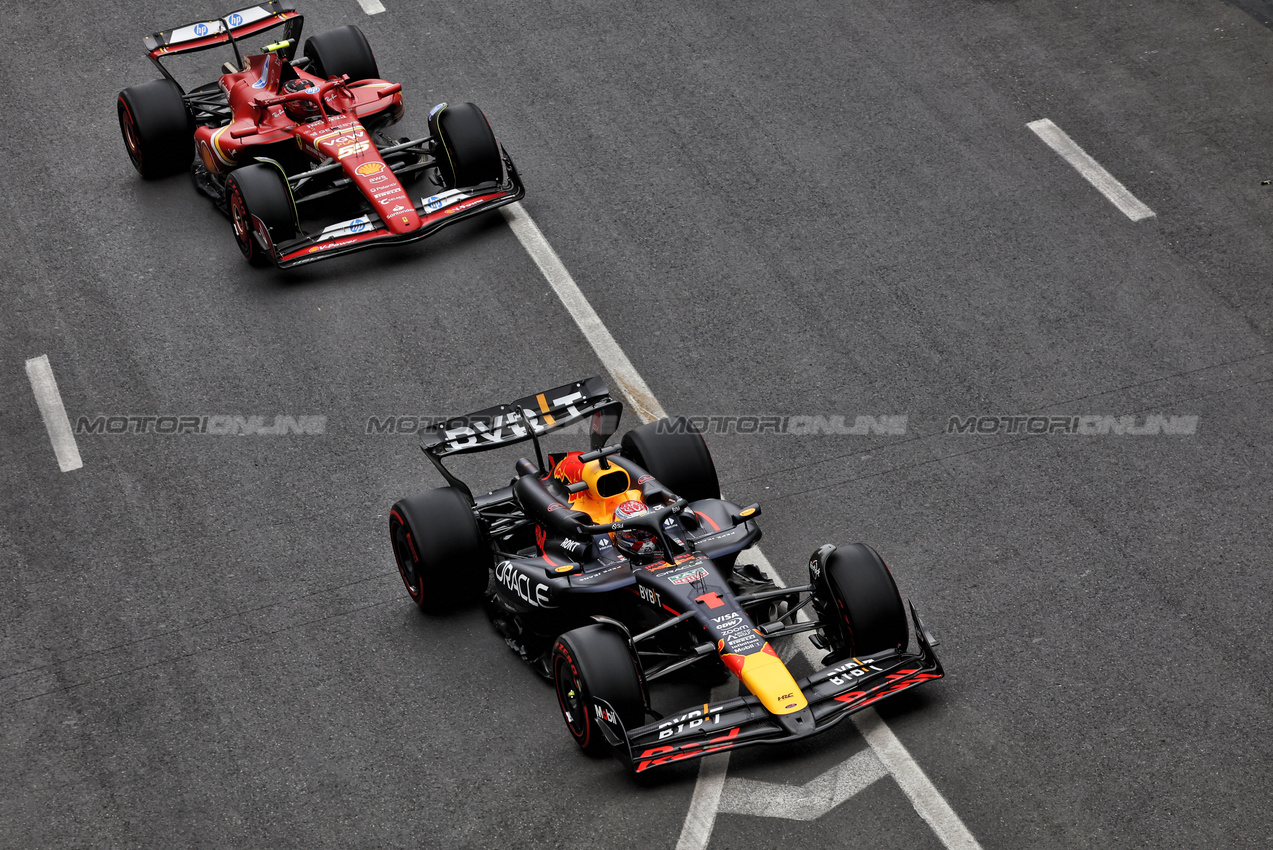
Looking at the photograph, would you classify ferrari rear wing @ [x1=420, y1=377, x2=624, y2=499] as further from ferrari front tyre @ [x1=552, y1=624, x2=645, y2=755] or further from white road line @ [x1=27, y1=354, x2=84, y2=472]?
white road line @ [x1=27, y1=354, x2=84, y2=472]

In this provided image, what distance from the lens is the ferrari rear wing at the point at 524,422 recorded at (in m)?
10.0

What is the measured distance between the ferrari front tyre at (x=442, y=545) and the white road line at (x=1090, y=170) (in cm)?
747

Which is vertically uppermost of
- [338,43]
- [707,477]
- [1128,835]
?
[338,43]

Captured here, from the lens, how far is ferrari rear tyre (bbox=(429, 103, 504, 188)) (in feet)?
45.0

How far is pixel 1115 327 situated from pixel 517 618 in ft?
19.8

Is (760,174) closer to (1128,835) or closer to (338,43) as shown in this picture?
(338,43)

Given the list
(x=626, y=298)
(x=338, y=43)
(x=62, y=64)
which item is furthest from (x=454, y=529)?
(x=62, y=64)

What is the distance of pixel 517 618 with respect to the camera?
31.6 feet

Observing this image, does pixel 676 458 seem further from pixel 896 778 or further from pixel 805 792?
pixel 896 778

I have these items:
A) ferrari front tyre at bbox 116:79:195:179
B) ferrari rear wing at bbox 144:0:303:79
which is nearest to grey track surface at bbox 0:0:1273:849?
Result: ferrari front tyre at bbox 116:79:195:179

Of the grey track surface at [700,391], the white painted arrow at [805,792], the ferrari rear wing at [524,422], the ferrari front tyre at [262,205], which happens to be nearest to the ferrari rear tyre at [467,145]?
the grey track surface at [700,391]
